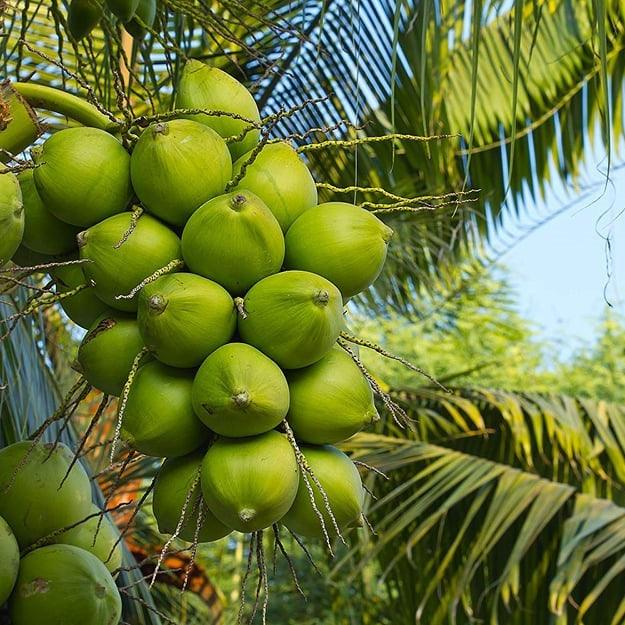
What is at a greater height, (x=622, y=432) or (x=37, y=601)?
(x=37, y=601)

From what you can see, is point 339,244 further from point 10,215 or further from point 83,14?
point 83,14

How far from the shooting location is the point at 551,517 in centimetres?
281

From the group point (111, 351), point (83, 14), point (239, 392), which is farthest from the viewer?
point (83, 14)

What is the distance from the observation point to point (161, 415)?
0.86 m

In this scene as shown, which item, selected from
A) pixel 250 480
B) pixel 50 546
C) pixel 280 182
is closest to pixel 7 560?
pixel 50 546

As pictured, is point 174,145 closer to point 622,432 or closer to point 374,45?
point 374,45

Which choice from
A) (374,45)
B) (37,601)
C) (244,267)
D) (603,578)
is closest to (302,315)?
(244,267)

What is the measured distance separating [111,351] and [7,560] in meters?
0.32

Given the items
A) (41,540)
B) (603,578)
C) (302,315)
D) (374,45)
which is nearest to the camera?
(302,315)

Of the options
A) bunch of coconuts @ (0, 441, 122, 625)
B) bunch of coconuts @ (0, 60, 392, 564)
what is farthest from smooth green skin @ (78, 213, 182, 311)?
bunch of coconuts @ (0, 441, 122, 625)

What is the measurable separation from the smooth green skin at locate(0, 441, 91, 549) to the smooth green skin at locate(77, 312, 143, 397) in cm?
→ 25

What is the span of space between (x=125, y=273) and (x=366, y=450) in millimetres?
2489

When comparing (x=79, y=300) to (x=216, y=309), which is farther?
(x=79, y=300)

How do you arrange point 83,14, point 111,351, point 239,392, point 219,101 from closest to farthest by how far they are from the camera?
point 239,392
point 111,351
point 219,101
point 83,14
